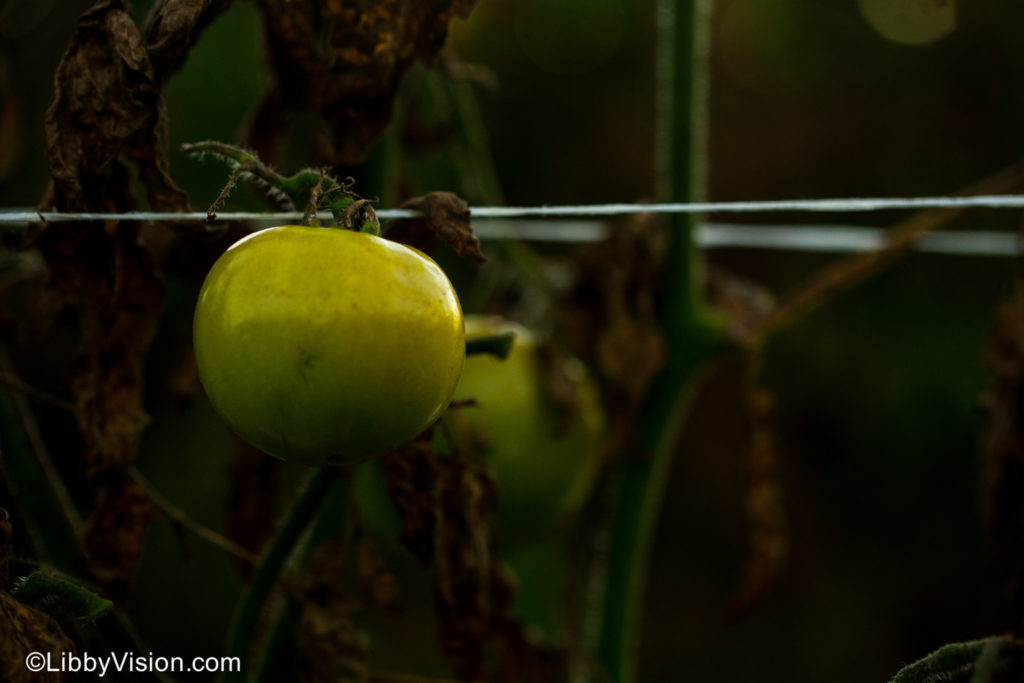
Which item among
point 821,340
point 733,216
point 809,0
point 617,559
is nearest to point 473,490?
point 617,559

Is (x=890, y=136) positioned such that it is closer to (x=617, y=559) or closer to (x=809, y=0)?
(x=809, y=0)

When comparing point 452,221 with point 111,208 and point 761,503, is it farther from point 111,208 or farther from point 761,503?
point 761,503

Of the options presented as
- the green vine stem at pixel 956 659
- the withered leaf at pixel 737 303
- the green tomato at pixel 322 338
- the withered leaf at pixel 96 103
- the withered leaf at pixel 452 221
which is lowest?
the green vine stem at pixel 956 659

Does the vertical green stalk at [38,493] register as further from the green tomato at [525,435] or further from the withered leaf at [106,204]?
the green tomato at [525,435]

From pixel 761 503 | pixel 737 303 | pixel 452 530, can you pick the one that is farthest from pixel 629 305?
pixel 452 530

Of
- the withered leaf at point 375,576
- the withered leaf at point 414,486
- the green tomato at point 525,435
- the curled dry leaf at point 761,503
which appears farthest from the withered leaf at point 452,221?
the curled dry leaf at point 761,503
